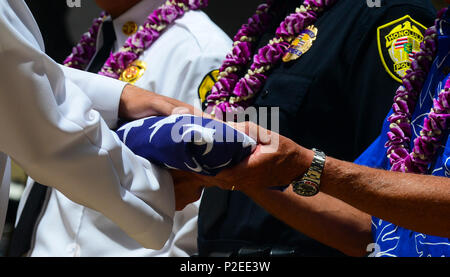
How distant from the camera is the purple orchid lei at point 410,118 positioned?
1.20 m

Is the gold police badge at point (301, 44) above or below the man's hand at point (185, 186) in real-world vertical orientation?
above

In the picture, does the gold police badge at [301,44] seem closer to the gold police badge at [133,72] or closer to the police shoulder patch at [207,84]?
the police shoulder patch at [207,84]

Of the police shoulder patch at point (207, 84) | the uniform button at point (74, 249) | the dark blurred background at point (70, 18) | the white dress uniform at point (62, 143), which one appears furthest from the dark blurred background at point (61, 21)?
the white dress uniform at point (62, 143)

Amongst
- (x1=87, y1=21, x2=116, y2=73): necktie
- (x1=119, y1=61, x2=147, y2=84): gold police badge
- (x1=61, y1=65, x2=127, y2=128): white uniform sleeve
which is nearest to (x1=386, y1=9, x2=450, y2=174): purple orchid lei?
(x1=61, y1=65, x2=127, y2=128): white uniform sleeve

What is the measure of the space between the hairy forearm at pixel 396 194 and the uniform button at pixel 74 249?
2.37 feet

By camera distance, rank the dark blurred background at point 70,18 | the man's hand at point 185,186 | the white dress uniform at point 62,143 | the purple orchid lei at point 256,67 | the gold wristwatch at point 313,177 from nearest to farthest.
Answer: the white dress uniform at point 62,143, the gold wristwatch at point 313,177, the man's hand at point 185,186, the purple orchid lei at point 256,67, the dark blurred background at point 70,18

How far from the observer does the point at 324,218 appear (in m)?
1.46

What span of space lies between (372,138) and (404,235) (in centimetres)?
33

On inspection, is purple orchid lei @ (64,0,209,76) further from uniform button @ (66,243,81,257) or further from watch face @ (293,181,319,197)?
watch face @ (293,181,319,197)

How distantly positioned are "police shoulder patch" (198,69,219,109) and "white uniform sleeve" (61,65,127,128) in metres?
0.33

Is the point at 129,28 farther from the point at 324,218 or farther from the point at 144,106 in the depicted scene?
the point at 324,218

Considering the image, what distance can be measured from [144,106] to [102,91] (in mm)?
97

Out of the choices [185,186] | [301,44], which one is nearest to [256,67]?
[301,44]

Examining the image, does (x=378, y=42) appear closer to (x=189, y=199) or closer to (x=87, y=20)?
(x=189, y=199)
